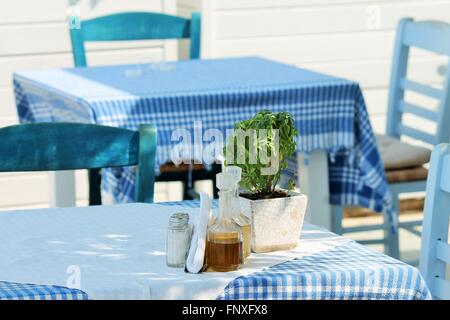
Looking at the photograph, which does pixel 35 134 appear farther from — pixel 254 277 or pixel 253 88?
pixel 253 88

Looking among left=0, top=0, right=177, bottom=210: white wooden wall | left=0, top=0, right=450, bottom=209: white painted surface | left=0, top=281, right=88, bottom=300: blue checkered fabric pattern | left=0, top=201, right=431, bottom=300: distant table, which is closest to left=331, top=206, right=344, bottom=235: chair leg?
left=0, top=0, right=450, bottom=209: white painted surface

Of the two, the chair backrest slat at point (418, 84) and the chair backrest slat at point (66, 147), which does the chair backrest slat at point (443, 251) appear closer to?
the chair backrest slat at point (66, 147)

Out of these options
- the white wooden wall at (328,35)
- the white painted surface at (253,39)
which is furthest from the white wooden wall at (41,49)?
the white wooden wall at (328,35)

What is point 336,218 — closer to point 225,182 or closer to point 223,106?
point 223,106

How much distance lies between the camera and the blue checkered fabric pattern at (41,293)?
78.5 inches

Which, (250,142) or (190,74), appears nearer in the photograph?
(250,142)

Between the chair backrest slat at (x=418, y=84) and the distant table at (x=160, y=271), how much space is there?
7.11ft

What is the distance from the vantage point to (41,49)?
5.14 metres

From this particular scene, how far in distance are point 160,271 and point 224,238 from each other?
13 centimetres

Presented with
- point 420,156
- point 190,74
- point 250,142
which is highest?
point 250,142

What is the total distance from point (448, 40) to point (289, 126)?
7.79 ft

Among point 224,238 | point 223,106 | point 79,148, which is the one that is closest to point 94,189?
point 79,148

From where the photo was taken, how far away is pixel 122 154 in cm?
279
